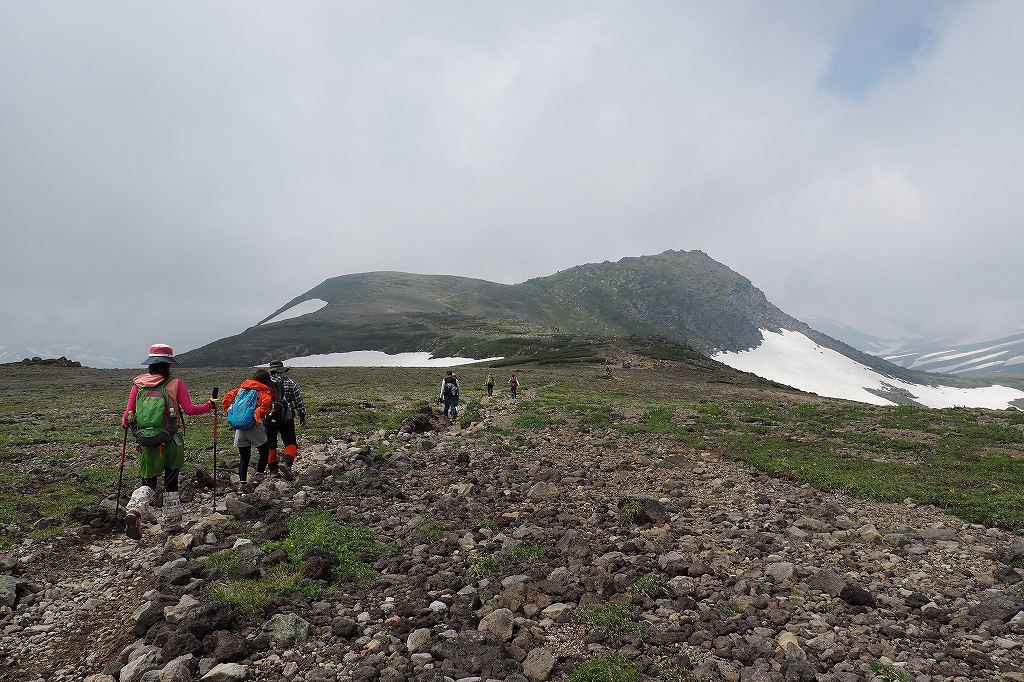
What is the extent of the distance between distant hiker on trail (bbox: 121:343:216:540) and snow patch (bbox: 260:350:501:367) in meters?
98.4

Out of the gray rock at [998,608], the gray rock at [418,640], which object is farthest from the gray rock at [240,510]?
the gray rock at [998,608]

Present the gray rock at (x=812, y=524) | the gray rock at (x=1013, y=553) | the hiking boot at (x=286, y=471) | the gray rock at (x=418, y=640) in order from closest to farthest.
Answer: the gray rock at (x=418, y=640)
the gray rock at (x=1013, y=553)
the gray rock at (x=812, y=524)
the hiking boot at (x=286, y=471)

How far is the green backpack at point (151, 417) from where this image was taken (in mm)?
9398

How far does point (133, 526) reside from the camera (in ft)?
29.3

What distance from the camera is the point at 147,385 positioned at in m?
9.52

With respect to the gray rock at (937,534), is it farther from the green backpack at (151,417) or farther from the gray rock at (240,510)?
the green backpack at (151,417)

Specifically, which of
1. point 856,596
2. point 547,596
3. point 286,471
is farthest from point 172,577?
point 856,596

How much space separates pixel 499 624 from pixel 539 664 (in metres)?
0.94

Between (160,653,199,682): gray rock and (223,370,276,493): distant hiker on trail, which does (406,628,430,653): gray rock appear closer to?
(160,653,199,682): gray rock

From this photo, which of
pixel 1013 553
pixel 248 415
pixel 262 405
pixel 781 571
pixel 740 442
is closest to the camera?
pixel 781 571

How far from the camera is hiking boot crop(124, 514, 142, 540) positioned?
→ 29.1 feet

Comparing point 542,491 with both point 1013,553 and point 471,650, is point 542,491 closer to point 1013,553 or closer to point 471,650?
point 471,650

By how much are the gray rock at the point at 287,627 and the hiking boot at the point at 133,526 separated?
4.57m

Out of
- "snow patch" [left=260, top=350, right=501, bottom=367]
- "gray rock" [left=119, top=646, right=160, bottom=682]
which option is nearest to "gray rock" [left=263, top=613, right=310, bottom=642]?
"gray rock" [left=119, top=646, right=160, bottom=682]
